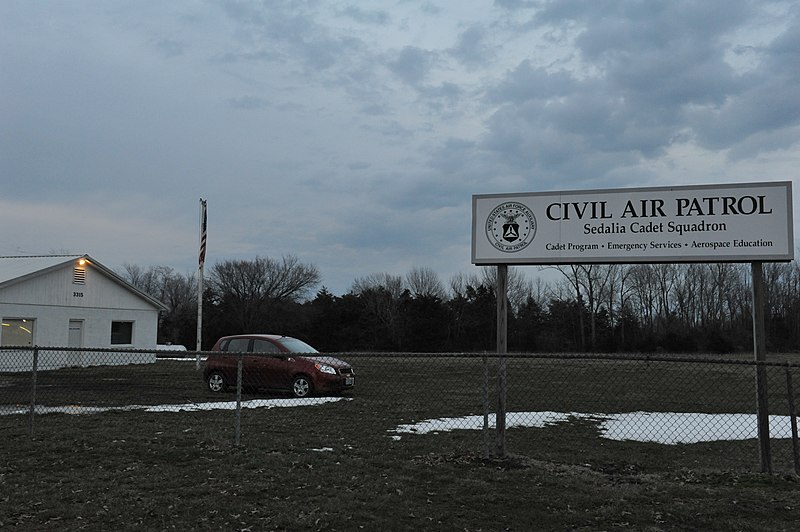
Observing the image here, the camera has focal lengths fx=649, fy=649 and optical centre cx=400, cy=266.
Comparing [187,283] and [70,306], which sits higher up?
[187,283]

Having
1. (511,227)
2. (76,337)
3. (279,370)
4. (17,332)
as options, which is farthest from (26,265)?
(511,227)

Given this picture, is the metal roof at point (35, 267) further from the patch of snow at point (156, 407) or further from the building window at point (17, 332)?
the patch of snow at point (156, 407)

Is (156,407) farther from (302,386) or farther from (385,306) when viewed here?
(385,306)

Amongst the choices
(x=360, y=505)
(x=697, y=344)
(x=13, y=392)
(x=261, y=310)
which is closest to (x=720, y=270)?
(x=697, y=344)

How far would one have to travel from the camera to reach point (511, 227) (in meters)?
7.93

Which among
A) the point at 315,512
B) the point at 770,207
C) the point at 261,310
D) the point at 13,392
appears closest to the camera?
the point at 315,512

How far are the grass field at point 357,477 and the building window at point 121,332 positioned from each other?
881 inches

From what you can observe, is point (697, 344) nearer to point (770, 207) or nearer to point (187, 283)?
point (770, 207)

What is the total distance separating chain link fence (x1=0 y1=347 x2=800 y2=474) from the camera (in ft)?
28.5

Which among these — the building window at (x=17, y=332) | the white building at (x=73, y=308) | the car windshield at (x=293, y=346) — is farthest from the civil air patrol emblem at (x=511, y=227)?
the building window at (x=17, y=332)

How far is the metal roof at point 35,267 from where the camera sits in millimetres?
27062

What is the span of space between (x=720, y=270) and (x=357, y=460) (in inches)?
2507

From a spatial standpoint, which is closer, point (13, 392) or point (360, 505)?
point (360, 505)

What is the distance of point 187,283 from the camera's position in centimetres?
9431
